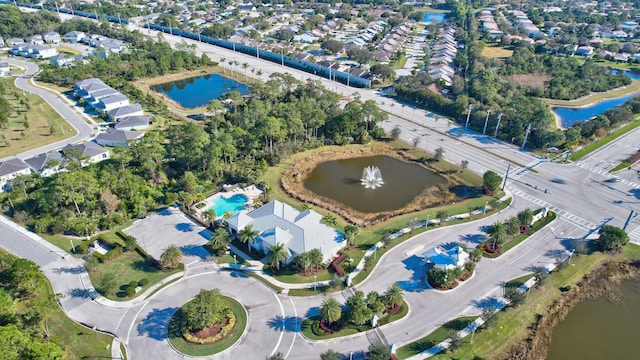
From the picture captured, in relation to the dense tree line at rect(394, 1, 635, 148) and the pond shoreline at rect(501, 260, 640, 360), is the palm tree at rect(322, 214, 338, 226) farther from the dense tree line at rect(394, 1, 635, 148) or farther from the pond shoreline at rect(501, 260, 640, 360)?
the dense tree line at rect(394, 1, 635, 148)

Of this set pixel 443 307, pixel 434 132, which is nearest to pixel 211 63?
pixel 434 132

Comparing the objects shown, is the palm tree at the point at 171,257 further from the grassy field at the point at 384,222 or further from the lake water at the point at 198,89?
the lake water at the point at 198,89

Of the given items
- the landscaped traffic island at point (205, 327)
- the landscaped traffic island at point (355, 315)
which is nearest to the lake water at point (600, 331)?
the landscaped traffic island at point (355, 315)

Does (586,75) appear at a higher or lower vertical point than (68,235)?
higher

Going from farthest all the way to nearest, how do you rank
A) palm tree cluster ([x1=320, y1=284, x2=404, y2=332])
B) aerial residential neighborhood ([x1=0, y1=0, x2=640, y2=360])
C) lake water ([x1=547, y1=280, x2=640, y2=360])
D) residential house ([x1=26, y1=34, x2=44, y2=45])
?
residential house ([x1=26, y1=34, x2=44, y2=45])
aerial residential neighborhood ([x1=0, y1=0, x2=640, y2=360])
lake water ([x1=547, y1=280, x2=640, y2=360])
palm tree cluster ([x1=320, y1=284, x2=404, y2=332])

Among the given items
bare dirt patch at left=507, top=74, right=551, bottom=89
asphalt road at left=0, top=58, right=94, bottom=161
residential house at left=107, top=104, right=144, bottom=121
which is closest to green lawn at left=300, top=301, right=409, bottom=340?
asphalt road at left=0, top=58, right=94, bottom=161

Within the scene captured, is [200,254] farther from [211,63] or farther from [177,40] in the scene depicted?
[177,40]

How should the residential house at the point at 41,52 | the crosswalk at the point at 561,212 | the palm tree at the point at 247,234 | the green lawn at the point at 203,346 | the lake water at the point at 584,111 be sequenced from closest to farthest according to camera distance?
the green lawn at the point at 203,346 → the palm tree at the point at 247,234 → the crosswalk at the point at 561,212 → the lake water at the point at 584,111 → the residential house at the point at 41,52
